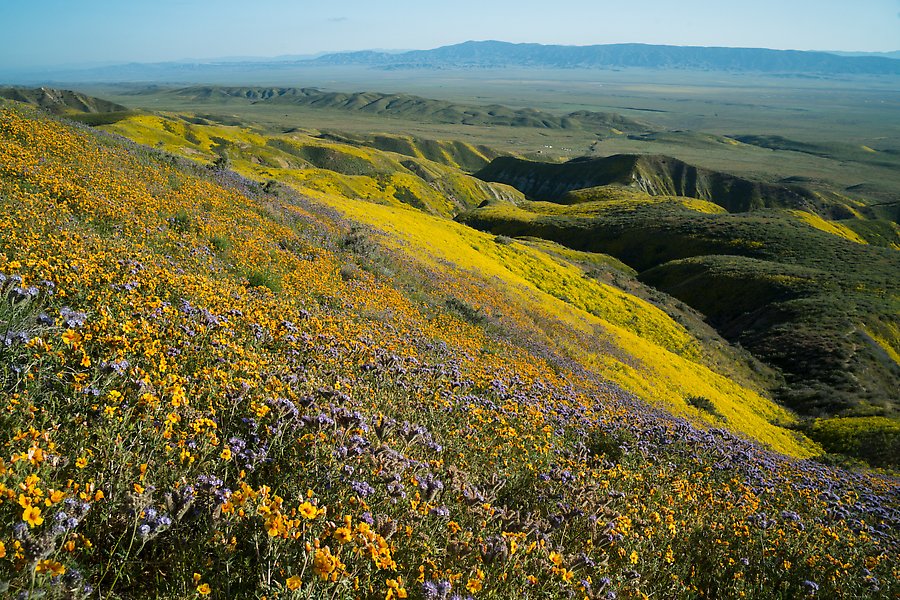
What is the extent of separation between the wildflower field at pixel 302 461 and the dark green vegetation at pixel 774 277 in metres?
20.1

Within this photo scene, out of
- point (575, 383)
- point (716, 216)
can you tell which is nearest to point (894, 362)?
point (575, 383)

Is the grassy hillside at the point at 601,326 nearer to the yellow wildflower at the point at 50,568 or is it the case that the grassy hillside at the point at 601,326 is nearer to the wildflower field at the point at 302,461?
the wildflower field at the point at 302,461

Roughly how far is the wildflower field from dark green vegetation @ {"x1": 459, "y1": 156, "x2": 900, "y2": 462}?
20146mm

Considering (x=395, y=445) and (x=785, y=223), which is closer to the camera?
(x=395, y=445)

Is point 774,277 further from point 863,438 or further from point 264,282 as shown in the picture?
point 264,282

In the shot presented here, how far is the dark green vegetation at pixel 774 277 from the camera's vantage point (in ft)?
114

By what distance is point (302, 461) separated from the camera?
4.01 m

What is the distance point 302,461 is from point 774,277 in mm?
57559

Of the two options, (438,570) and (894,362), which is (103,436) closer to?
(438,570)

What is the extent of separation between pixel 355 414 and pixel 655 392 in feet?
59.1

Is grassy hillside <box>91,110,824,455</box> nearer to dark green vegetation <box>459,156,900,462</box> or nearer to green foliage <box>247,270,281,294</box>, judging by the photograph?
dark green vegetation <box>459,156,900,462</box>

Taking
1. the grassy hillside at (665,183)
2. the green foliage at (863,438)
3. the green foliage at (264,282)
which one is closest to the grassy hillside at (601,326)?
the green foliage at (863,438)

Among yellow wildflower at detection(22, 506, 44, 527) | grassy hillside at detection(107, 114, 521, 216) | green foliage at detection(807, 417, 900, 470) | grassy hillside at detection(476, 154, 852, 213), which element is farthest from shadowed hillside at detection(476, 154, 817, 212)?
yellow wildflower at detection(22, 506, 44, 527)

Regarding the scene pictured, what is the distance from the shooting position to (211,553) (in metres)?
2.90
